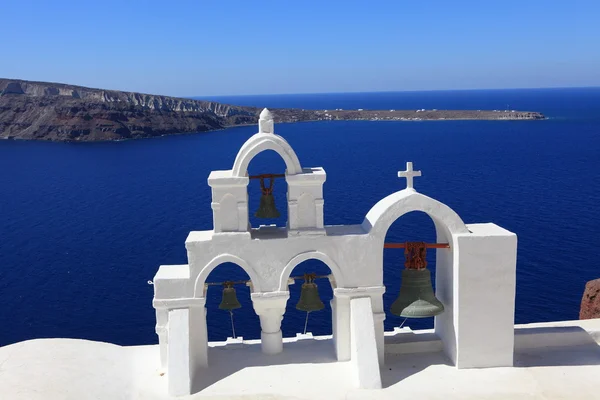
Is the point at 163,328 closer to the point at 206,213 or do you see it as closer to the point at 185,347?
the point at 185,347

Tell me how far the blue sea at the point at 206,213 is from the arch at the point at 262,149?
20666 mm

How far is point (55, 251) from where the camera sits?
5266cm

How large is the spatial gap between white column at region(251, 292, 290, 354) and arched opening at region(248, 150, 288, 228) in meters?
32.7

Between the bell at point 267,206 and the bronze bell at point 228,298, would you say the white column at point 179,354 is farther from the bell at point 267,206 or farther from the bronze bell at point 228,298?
the bell at point 267,206

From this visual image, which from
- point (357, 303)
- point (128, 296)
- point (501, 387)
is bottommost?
point (128, 296)

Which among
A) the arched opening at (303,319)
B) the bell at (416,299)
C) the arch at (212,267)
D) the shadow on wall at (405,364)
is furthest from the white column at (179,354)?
the arched opening at (303,319)

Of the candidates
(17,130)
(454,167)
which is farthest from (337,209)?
(17,130)

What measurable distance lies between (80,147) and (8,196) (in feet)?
201

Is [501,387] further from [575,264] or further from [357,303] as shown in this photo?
[575,264]

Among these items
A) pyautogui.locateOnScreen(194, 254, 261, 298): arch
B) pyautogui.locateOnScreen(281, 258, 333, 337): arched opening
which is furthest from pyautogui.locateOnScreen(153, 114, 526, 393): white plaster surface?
pyautogui.locateOnScreen(281, 258, 333, 337): arched opening

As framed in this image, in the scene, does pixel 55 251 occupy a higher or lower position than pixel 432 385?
lower

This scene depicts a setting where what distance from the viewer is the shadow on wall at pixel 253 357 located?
1581 centimetres

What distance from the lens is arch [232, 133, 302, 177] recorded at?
50.2 ft

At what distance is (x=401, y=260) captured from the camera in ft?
151
